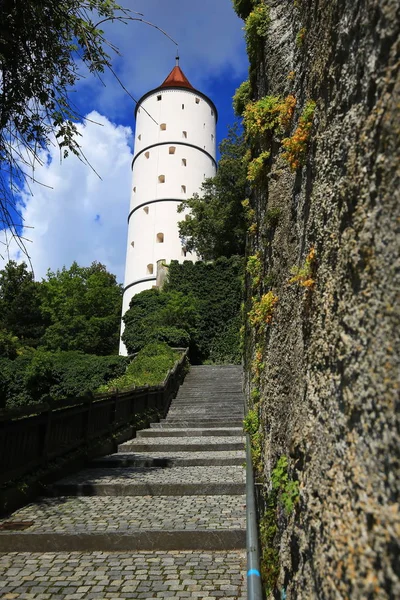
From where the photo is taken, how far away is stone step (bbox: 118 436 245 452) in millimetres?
8258

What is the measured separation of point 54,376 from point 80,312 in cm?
1657

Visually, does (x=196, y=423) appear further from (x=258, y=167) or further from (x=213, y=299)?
(x=213, y=299)

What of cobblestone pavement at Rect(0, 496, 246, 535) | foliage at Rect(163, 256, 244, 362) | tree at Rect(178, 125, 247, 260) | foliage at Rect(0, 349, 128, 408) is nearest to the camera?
cobblestone pavement at Rect(0, 496, 246, 535)

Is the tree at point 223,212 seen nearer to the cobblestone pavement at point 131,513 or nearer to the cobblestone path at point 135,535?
the cobblestone path at point 135,535

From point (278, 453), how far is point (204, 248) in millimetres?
27717

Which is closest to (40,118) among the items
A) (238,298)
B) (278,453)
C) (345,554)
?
(278,453)

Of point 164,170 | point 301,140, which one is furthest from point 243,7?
point 164,170

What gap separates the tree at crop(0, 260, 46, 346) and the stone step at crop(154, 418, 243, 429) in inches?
1148

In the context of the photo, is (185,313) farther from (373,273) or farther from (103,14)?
(373,273)

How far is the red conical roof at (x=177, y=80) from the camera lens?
37.0 metres

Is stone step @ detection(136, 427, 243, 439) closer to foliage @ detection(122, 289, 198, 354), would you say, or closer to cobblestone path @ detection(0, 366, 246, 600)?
cobblestone path @ detection(0, 366, 246, 600)

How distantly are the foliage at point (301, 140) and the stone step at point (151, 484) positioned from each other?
4212mm

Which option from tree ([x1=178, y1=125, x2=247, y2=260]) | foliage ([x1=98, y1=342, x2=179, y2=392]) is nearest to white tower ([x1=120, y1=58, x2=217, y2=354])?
tree ([x1=178, y1=125, x2=247, y2=260])

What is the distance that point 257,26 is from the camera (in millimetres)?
4582
